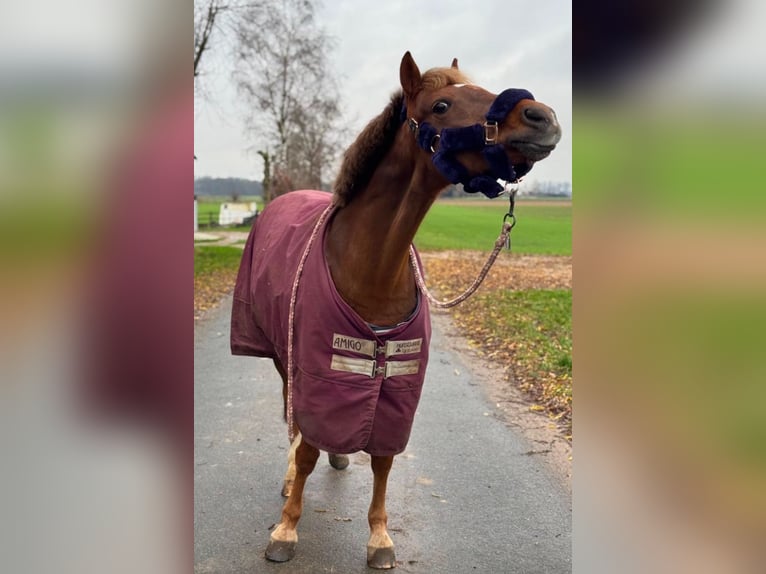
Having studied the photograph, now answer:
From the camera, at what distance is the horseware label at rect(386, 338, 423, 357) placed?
2779mm

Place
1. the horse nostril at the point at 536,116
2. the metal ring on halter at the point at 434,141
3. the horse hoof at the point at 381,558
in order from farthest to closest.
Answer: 1. the horse hoof at the point at 381,558
2. the metal ring on halter at the point at 434,141
3. the horse nostril at the point at 536,116

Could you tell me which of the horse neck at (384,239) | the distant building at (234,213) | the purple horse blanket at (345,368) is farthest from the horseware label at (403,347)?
the distant building at (234,213)

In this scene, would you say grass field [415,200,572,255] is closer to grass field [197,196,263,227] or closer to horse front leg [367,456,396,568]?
grass field [197,196,263,227]

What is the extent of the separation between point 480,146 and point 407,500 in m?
2.44

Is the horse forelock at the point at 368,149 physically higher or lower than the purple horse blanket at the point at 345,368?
higher

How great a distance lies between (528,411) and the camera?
212 inches

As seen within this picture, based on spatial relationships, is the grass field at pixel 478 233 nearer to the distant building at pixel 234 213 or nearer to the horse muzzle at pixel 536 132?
the distant building at pixel 234 213

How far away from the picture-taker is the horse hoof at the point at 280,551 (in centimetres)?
306

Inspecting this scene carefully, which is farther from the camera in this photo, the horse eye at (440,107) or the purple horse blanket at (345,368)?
the purple horse blanket at (345,368)
